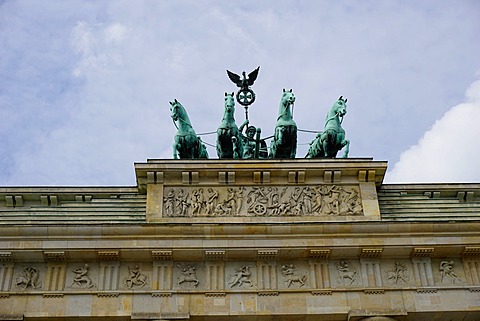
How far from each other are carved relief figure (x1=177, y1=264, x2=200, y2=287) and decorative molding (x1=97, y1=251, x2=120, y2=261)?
1543 millimetres

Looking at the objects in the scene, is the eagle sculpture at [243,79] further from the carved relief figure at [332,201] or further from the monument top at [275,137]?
the carved relief figure at [332,201]

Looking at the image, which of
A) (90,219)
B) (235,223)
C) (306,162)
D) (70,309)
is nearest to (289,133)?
(306,162)

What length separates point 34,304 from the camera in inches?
764

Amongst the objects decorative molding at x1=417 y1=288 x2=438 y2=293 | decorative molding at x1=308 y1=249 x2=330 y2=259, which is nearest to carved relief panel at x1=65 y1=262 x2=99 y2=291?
decorative molding at x1=308 y1=249 x2=330 y2=259

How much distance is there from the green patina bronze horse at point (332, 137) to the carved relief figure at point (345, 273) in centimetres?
412

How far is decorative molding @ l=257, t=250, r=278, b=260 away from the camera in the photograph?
2006 cm

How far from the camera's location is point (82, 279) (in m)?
19.9

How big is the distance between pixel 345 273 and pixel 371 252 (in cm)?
82

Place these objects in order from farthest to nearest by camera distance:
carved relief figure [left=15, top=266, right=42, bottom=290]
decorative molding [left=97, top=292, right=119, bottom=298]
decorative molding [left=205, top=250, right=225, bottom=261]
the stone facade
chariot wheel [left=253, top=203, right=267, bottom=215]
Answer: chariot wheel [left=253, top=203, right=267, bottom=215] → decorative molding [left=205, top=250, right=225, bottom=261] → carved relief figure [left=15, top=266, right=42, bottom=290] → decorative molding [left=97, top=292, right=119, bottom=298] → the stone facade

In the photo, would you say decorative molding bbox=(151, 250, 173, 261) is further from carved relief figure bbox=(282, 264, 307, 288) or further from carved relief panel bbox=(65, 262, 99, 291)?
carved relief figure bbox=(282, 264, 307, 288)

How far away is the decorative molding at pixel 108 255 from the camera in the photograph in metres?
20.0

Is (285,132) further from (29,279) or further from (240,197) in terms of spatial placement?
(29,279)

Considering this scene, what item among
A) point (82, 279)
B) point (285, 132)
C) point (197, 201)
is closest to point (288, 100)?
point (285, 132)

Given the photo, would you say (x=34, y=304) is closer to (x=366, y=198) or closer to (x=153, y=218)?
(x=153, y=218)
